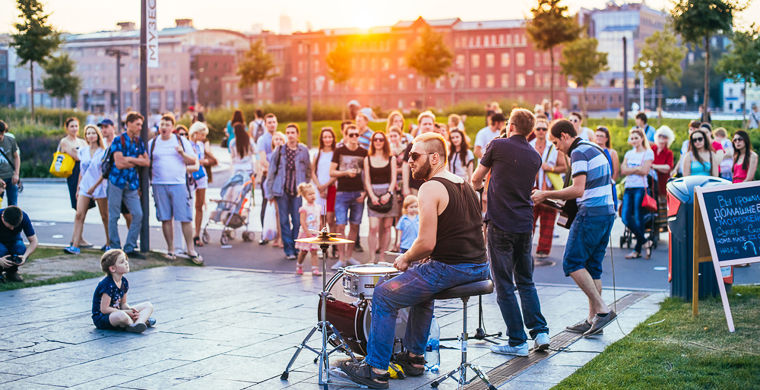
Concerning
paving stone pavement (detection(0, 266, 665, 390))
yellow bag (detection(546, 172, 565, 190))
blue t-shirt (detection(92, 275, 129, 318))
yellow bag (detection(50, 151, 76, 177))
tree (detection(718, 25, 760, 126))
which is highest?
tree (detection(718, 25, 760, 126))

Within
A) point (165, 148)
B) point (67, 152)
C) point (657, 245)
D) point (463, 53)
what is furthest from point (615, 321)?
point (463, 53)

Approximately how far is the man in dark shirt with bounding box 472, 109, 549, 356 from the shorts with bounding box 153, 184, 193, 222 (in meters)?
6.16

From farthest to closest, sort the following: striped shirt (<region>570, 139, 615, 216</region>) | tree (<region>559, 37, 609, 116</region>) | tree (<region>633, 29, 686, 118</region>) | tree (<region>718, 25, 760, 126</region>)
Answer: tree (<region>559, 37, 609, 116</region>)
tree (<region>633, 29, 686, 118</region>)
tree (<region>718, 25, 760, 126</region>)
striped shirt (<region>570, 139, 615, 216</region>)

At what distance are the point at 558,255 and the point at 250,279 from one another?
4.60 metres

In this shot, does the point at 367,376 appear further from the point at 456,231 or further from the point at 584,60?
the point at 584,60

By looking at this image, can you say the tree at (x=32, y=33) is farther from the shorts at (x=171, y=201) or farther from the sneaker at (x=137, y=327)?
the sneaker at (x=137, y=327)

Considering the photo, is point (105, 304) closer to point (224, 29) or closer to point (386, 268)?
point (386, 268)

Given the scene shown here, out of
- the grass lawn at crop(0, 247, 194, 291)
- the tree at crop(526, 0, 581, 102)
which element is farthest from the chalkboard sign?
the tree at crop(526, 0, 581, 102)

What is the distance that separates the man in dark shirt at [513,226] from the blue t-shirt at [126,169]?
642 cm

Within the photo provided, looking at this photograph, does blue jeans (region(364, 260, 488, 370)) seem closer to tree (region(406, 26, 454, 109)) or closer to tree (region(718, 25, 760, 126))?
tree (region(718, 25, 760, 126))

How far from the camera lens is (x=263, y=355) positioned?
732cm

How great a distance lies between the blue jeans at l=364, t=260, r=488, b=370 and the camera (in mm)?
6320

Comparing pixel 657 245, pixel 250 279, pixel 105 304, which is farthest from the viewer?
pixel 657 245

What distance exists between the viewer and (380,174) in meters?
12.4
